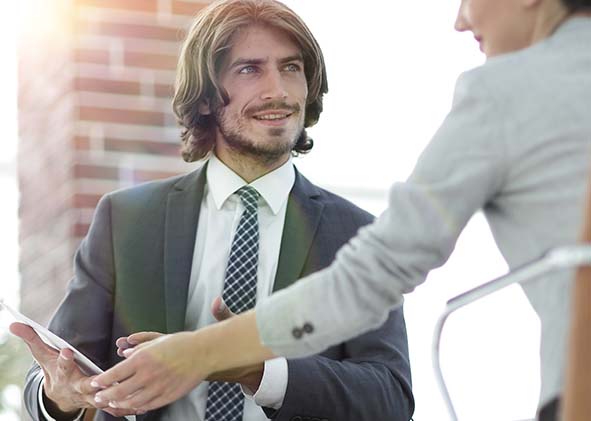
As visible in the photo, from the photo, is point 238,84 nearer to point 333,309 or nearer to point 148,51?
point 148,51

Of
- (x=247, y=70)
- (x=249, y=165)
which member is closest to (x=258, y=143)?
(x=249, y=165)

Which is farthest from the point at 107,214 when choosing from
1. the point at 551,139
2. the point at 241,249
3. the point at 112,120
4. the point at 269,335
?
the point at 551,139

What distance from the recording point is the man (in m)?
3.17

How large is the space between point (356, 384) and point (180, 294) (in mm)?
448

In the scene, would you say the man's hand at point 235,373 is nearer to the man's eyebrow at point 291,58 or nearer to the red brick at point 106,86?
the man's eyebrow at point 291,58

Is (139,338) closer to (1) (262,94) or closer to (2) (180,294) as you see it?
(2) (180,294)

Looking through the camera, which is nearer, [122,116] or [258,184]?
[258,184]

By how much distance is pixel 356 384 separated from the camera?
10.5ft

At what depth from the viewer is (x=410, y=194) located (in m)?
1.99

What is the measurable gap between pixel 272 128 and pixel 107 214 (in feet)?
1.48

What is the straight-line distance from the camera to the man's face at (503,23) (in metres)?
2.10

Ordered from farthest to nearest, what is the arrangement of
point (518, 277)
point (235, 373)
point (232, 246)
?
1. point (232, 246)
2. point (235, 373)
3. point (518, 277)

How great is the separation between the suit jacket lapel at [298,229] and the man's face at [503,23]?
126 cm

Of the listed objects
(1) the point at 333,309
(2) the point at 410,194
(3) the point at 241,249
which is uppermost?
(2) the point at 410,194
